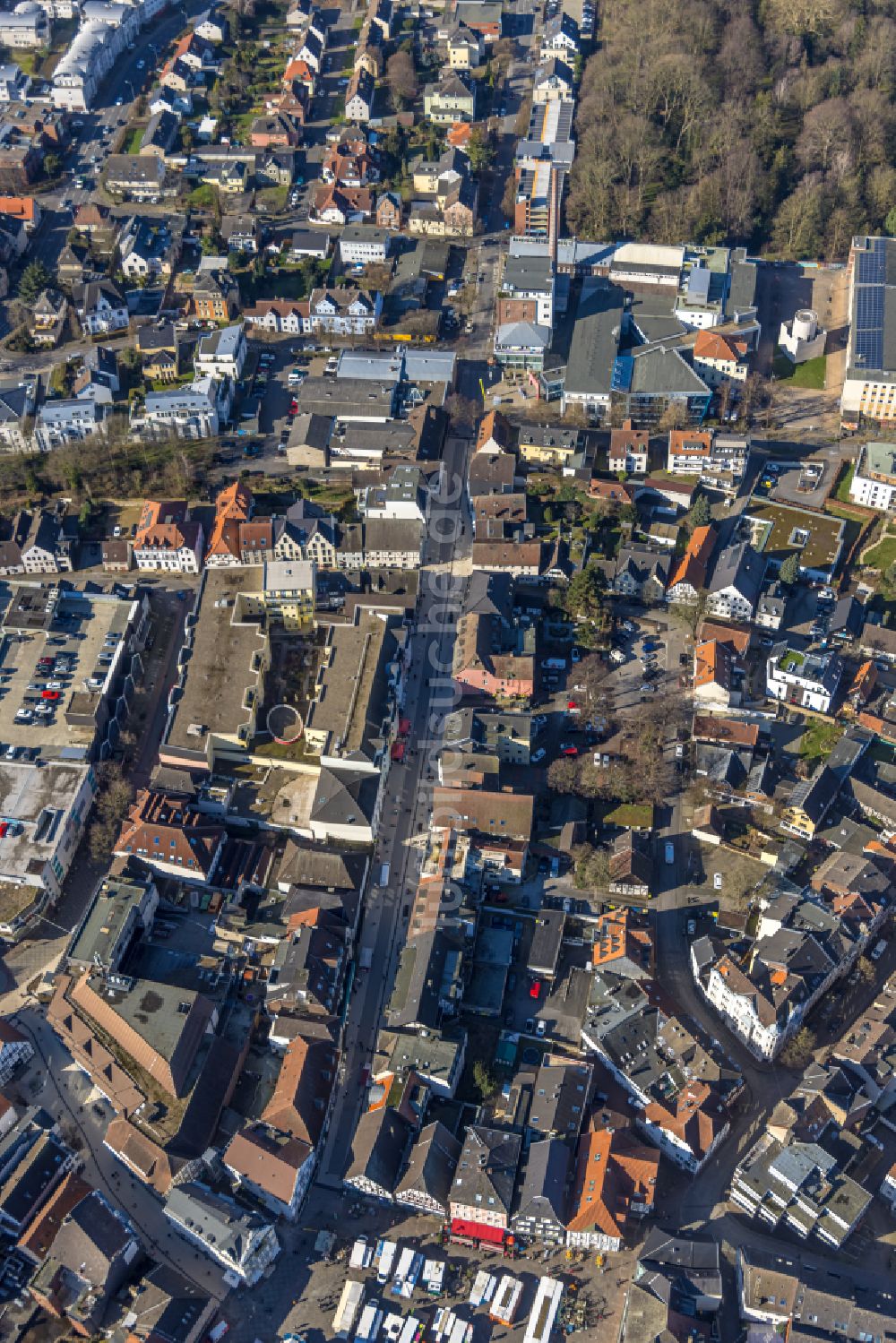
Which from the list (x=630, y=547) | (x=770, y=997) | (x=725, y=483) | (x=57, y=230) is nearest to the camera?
(x=770, y=997)

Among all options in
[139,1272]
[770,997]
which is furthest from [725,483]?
[139,1272]

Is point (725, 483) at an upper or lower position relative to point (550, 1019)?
upper

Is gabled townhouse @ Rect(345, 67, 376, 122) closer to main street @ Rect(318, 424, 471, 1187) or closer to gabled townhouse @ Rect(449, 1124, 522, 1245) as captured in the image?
main street @ Rect(318, 424, 471, 1187)

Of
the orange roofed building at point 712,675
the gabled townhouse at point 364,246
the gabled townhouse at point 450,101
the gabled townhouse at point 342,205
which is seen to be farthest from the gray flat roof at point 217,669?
the gabled townhouse at point 450,101

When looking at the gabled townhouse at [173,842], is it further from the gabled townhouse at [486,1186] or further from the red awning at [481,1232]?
the red awning at [481,1232]

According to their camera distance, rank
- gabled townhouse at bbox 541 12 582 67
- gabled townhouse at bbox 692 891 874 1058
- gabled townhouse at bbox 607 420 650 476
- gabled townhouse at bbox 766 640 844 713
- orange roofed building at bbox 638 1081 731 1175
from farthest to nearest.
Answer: gabled townhouse at bbox 541 12 582 67
gabled townhouse at bbox 607 420 650 476
gabled townhouse at bbox 766 640 844 713
gabled townhouse at bbox 692 891 874 1058
orange roofed building at bbox 638 1081 731 1175

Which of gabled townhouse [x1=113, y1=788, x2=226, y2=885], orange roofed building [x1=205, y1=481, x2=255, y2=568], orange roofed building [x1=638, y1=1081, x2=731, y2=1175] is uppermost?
orange roofed building [x1=205, y1=481, x2=255, y2=568]

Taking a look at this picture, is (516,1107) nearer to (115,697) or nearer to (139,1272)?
(139,1272)

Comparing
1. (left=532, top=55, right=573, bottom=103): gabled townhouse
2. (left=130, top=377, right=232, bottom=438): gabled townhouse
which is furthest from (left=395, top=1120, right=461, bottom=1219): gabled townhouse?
(left=532, top=55, right=573, bottom=103): gabled townhouse
